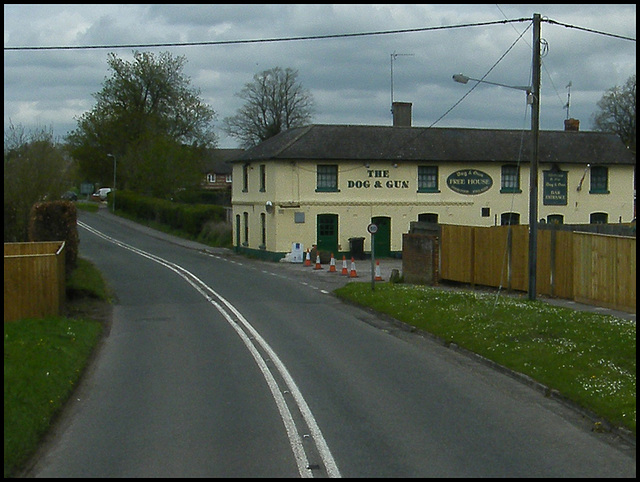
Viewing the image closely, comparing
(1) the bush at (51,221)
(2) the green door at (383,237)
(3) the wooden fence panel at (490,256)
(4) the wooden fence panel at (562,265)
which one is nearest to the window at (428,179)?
(2) the green door at (383,237)

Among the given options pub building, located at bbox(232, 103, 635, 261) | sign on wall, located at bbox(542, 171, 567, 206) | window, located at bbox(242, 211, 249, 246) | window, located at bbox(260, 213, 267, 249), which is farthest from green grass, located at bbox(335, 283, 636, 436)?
sign on wall, located at bbox(542, 171, 567, 206)

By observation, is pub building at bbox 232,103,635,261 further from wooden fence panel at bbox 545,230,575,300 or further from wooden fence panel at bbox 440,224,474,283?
wooden fence panel at bbox 545,230,575,300

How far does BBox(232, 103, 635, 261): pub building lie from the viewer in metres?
40.9

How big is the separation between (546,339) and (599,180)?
32.3m

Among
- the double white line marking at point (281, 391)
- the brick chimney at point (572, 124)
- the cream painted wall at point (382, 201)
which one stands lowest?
the double white line marking at point (281, 391)

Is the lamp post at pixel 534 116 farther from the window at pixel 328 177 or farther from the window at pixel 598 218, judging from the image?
the window at pixel 598 218

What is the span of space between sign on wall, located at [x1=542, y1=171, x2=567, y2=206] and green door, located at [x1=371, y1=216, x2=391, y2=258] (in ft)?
29.1

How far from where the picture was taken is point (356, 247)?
134ft

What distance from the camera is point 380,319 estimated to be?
66.9 ft

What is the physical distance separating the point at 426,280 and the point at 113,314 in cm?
1218

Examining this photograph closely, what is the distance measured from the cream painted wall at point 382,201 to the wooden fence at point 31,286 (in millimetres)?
22957

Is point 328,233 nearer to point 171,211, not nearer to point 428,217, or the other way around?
point 428,217

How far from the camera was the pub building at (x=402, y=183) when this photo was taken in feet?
134

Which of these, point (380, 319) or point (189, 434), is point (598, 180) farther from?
point (189, 434)
